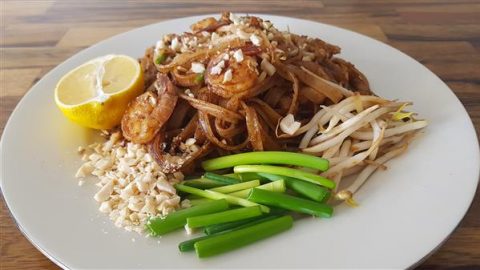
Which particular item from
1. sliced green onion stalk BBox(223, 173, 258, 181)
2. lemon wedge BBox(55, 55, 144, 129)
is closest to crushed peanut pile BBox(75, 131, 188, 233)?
lemon wedge BBox(55, 55, 144, 129)

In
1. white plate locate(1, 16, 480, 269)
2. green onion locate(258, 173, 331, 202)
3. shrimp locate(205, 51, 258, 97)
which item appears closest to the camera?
white plate locate(1, 16, 480, 269)

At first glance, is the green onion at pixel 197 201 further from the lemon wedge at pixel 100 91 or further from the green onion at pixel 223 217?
the lemon wedge at pixel 100 91

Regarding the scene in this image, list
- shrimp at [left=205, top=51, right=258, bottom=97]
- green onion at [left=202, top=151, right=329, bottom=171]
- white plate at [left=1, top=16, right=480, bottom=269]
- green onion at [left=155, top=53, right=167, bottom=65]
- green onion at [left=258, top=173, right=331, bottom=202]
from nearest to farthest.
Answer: white plate at [left=1, top=16, right=480, bottom=269], green onion at [left=258, top=173, right=331, bottom=202], green onion at [left=202, top=151, right=329, bottom=171], shrimp at [left=205, top=51, right=258, bottom=97], green onion at [left=155, top=53, right=167, bottom=65]

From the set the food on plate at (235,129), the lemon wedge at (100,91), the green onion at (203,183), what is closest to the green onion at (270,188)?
the food on plate at (235,129)

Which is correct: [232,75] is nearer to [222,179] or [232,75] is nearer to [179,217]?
[222,179]

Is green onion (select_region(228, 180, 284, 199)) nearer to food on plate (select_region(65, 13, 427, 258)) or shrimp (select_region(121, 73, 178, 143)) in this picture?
food on plate (select_region(65, 13, 427, 258))

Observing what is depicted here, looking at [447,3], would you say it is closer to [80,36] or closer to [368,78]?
[368,78]

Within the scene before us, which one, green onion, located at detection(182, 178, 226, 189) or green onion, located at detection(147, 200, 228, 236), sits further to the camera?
green onion, located at detection(182, 178, 226, 189)
